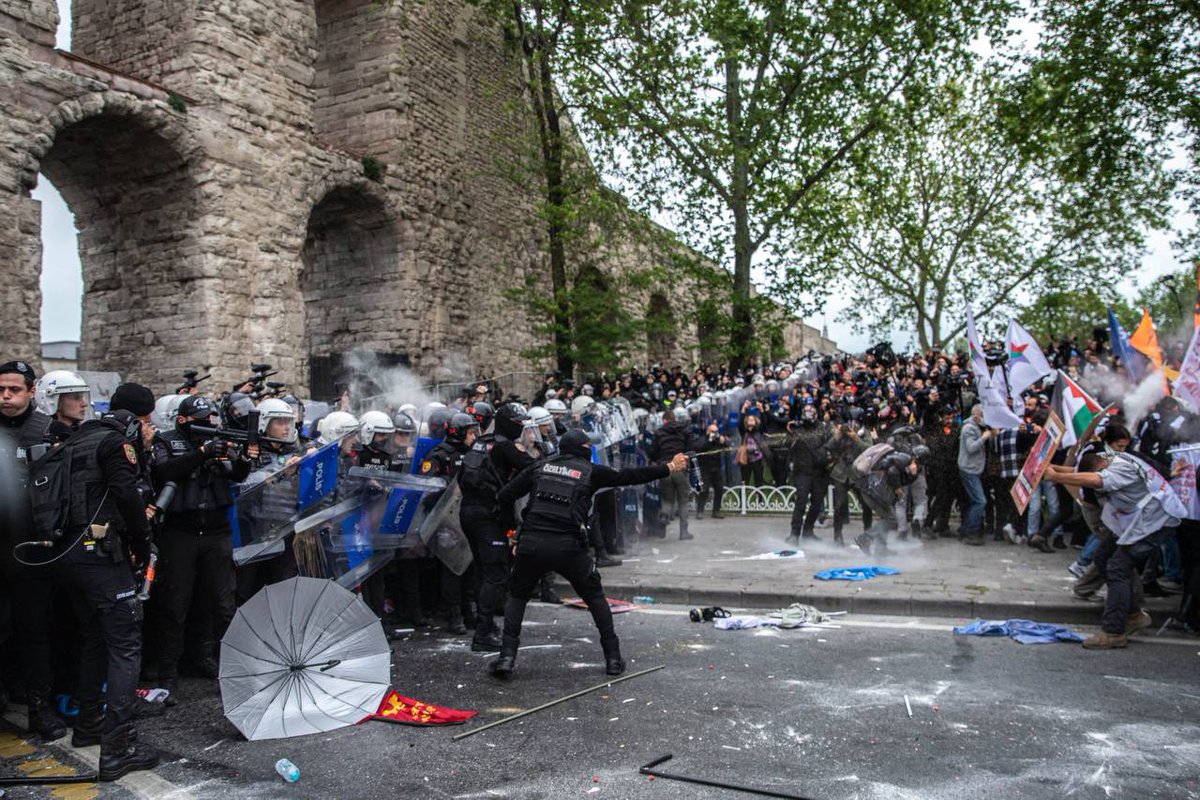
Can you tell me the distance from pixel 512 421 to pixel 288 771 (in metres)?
3.53

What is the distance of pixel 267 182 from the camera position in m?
14.5

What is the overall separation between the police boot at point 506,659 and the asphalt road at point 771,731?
0.31 feet

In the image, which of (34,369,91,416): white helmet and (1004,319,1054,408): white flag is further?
(1004,319,1054,408): white flag

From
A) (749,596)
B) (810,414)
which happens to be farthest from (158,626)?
(810,414)

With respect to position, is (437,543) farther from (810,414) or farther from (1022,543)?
(1022,543)

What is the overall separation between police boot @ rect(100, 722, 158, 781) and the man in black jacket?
795cm

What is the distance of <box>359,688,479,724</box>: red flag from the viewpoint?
5160 mm

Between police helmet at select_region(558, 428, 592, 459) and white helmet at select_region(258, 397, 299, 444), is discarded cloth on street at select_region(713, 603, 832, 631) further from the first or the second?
white helmet at select_region(258, 397, 299, 444)

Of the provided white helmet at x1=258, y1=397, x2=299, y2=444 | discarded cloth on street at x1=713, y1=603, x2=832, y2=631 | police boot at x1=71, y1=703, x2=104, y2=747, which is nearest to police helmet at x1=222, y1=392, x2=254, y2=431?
white helmet at x1=258, y1=397, x2=299, y2=444

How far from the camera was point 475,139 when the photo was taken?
2016 centimetres

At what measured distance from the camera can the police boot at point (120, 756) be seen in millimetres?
4438

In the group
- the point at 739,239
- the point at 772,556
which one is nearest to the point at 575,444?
the point at 772,556

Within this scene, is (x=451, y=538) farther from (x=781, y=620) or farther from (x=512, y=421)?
(x=781, y=620)

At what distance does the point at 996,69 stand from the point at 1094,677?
14919 mm
